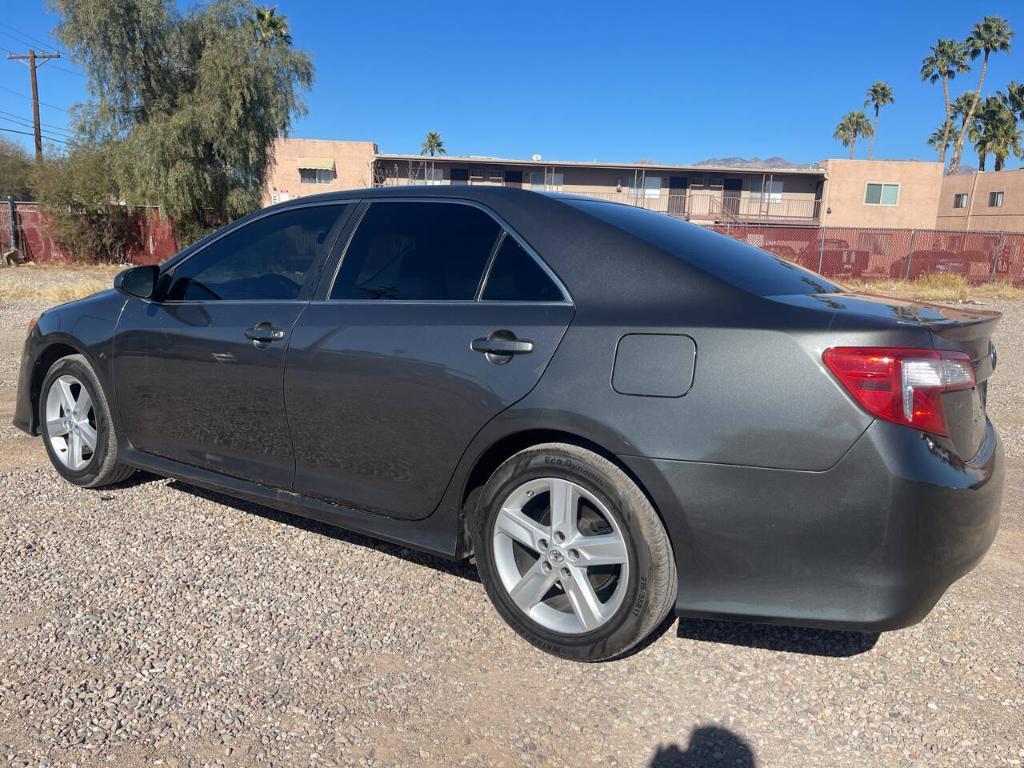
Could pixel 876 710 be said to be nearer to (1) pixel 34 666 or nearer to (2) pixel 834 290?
(2) pixel 834 290

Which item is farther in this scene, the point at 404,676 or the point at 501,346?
the point at 501,346

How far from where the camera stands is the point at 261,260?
12.4 ft

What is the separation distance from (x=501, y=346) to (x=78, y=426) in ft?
9.39

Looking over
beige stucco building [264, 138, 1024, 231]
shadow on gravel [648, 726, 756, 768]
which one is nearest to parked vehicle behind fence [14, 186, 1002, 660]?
shadow on gravel [648, 726, 756, 768]

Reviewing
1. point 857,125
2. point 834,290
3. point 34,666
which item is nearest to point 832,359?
point 834,290

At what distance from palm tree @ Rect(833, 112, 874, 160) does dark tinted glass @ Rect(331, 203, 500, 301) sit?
88.2m

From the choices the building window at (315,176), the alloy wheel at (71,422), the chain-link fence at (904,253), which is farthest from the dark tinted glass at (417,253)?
the building window at (315,176)

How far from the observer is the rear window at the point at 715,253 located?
280 cm

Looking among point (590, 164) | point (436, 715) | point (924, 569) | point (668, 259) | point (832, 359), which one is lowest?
point (436, 715)

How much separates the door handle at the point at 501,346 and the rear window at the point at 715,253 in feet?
1.90

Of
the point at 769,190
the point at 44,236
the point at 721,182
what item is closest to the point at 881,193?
the point at 769,190

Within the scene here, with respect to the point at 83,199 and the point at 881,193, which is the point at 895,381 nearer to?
the point at 83,199

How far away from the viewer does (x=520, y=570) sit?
2.96 meters

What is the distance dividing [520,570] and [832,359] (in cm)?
133
